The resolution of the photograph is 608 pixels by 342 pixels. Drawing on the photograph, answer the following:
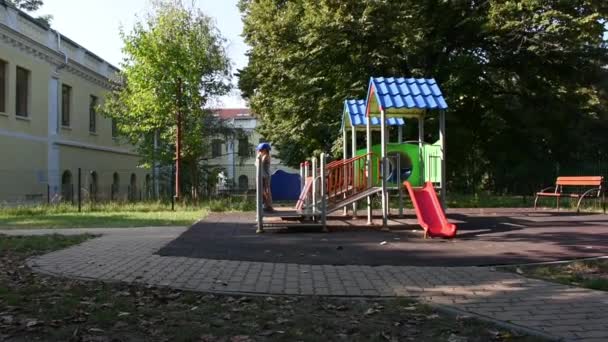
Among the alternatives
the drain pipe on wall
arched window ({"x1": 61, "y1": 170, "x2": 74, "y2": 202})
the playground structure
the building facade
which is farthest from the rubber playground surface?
the drain pipe on wall

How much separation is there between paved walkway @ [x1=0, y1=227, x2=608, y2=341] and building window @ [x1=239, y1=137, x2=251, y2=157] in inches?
1163

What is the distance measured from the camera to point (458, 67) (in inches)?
969

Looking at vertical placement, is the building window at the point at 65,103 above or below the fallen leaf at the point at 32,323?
above

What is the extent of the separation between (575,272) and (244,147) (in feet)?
116

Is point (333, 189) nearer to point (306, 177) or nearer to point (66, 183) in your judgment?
point (306, 177)

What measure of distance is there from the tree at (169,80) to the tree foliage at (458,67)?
8.13ft

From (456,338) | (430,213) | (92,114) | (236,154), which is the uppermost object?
(92,114)

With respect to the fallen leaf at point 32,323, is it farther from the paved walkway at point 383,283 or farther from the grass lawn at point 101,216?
the grass lawn at point 101,216

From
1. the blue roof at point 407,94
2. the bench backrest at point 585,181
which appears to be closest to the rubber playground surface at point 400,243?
the bench backrest at point 585,181

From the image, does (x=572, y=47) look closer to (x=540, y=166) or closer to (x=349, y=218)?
(x=540, y=166)

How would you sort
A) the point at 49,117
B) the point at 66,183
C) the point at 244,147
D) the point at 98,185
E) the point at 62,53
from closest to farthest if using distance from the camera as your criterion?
the point at 49,117
the point at 62,53
the point at 66,183
the point at 98,185
the point at 244,147

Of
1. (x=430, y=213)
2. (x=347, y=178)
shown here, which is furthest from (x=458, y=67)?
(x=430, y=213)

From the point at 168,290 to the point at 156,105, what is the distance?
2014cm

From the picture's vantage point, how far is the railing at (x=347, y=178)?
14.3 meters
